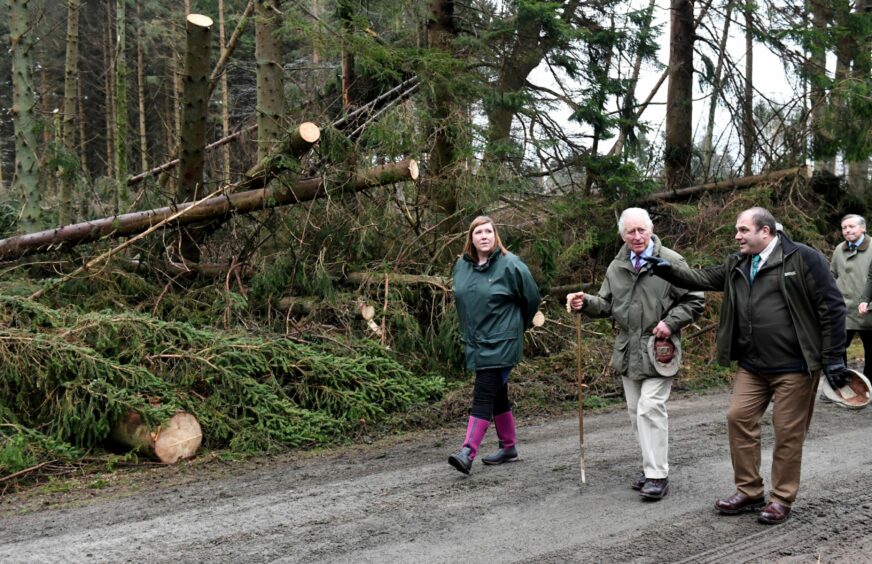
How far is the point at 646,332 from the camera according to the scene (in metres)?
5.15

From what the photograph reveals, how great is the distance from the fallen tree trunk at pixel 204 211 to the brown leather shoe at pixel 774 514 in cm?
581

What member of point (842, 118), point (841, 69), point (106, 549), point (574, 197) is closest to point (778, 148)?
point (842, 118)

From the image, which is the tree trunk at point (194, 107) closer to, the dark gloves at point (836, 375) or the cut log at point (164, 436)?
the cut log at point (164, 436)

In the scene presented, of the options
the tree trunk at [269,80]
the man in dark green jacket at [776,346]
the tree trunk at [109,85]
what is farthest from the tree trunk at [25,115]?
the tree trunk at [109,85]

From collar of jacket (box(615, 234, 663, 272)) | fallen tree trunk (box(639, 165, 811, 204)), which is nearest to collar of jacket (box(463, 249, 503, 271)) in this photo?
collar of jacket (box(615, 234, 663, 272))

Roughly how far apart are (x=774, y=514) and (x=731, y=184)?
10461 millimetres

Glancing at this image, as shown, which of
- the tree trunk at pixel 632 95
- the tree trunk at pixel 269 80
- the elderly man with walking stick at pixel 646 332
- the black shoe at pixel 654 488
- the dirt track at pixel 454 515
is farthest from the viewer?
the tree trunk at pixel 632 95

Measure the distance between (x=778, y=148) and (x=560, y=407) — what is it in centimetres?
847

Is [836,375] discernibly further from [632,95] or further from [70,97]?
[70,97]

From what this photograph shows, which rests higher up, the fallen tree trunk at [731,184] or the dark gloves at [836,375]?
the fallen tree trunk at [731,184]

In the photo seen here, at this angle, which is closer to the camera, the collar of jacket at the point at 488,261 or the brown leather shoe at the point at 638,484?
the brown leather shoe at the point at 638,484

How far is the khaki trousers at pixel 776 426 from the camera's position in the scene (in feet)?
15.0

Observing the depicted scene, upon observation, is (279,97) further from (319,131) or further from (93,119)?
(93,119)

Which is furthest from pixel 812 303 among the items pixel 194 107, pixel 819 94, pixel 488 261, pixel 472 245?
pixel 819 94
